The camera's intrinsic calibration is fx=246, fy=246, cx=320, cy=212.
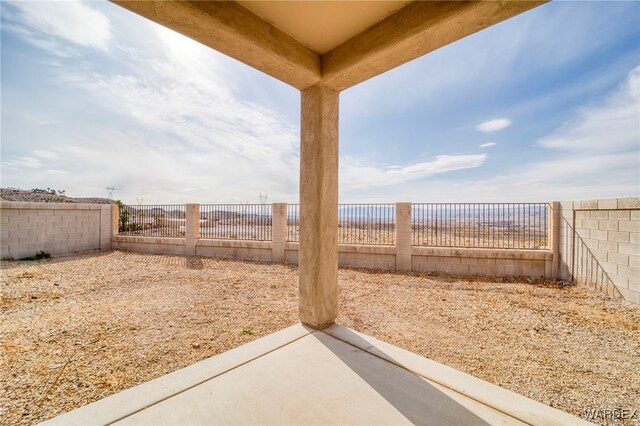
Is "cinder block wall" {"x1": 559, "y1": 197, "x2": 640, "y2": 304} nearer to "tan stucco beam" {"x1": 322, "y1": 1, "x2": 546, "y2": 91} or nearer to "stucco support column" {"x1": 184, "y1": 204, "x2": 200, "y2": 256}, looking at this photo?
"tan stucco beam" {"x1": 322, "y1": 1, "x2": 546, "y2": 91}

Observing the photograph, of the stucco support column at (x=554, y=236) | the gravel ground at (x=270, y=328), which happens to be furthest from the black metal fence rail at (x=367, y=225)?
the stucco support column at (x=554, y=236)

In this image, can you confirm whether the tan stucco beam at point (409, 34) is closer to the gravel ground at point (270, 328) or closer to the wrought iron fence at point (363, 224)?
the gravel ground at point (270, 328)

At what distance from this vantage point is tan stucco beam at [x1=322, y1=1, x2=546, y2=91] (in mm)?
1678

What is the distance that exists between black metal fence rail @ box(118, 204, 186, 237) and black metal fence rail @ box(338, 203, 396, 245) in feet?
20.8

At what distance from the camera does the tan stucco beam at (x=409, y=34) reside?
1.68m

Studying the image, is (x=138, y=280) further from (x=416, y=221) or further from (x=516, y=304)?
(x=516, y=304)

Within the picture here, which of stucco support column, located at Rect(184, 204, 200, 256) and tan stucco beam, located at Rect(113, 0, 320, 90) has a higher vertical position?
tan stucco beam, located at Rect(113, 0, 320, 90)

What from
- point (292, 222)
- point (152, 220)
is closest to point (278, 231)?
point (292, 222)

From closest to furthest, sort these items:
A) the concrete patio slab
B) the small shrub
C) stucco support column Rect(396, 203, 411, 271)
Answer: the concrete patio slab → stucco support column Rect(396, 203, 411, 271) → the small shrub

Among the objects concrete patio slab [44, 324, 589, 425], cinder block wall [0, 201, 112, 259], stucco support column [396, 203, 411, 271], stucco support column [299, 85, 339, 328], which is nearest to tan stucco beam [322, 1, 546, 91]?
stucco support column [299, 85, 339, 328]

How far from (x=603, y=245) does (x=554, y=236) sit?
1.19 meters

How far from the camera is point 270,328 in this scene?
146 inches

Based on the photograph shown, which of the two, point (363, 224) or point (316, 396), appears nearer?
point (316, 396)

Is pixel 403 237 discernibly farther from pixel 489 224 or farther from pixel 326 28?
pixel 326 28
